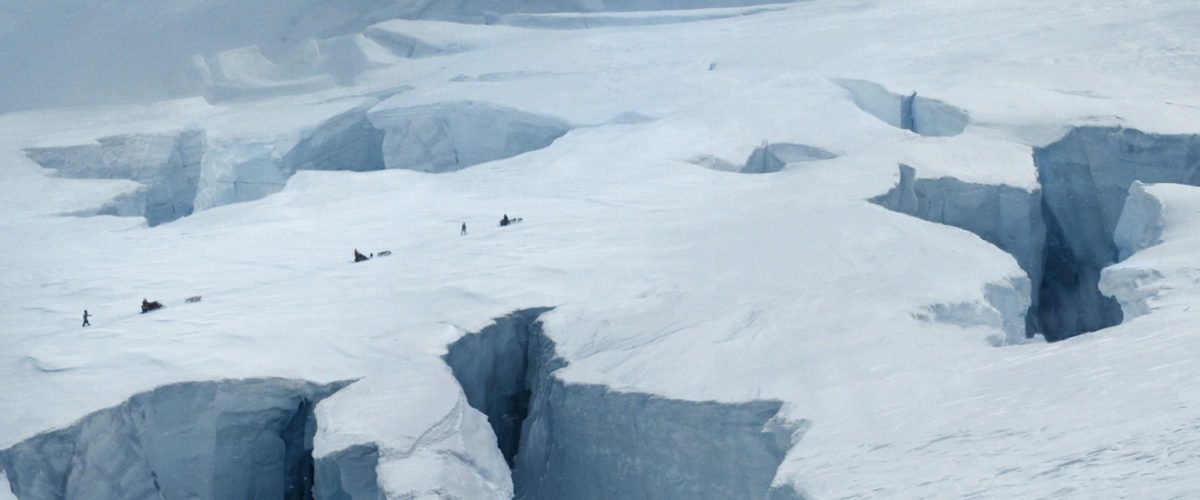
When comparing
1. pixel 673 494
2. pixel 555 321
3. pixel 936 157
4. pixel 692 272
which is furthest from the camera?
pixel 936 157

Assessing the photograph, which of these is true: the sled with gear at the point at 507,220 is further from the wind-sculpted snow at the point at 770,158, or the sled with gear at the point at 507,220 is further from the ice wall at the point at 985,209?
the ice wall at the point at 985,209

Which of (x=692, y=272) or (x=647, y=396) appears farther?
(x=692, y=272)

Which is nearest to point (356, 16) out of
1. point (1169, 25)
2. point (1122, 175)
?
point (1169, 25)

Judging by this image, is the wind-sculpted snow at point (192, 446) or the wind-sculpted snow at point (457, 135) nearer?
the wind-sculpted snow at point (192, 446)

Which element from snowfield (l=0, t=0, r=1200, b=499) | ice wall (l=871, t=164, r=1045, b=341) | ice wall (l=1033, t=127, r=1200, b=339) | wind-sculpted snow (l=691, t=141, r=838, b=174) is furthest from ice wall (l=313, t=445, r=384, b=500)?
ice wall (l=1033, t=127, r=1200, b=339)

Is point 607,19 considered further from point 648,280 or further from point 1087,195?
point 648,280

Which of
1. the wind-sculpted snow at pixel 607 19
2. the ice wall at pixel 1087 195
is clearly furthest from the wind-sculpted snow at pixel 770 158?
the wind-sculpted snow at pixel 607 19

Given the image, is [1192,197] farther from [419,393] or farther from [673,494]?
[419,393]

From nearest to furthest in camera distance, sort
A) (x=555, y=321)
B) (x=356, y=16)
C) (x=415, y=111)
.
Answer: (x=555, y=321), (x=415, y=111), (x=356, y=16)
